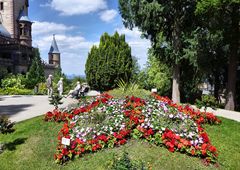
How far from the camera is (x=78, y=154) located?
756cm

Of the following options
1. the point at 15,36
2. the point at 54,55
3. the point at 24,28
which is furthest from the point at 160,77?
the point at 54,55

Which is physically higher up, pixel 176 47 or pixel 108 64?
pixel 176 47

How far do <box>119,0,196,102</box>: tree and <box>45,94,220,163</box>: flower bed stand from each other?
10.2 m

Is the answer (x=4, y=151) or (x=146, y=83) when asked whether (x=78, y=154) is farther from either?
(x=146, y=83)

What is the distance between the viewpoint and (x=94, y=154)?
301 inches

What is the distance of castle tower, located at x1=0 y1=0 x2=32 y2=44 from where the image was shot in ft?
168

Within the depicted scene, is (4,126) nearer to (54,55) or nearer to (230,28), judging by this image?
(230,28)

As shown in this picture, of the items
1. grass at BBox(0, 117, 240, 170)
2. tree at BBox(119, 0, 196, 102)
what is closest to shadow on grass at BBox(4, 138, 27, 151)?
grass at BBox(0, 117, 240, 170)

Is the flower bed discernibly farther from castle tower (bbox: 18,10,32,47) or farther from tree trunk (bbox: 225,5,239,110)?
castle tower (bbox: 18,10,32,47)

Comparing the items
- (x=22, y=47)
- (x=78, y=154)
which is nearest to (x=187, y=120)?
(x=78, y=154)

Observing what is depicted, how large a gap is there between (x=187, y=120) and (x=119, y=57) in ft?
58.7

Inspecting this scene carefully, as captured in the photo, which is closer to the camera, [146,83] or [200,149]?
[200,149]

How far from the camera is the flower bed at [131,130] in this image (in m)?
7.67

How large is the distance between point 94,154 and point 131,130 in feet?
4.55
